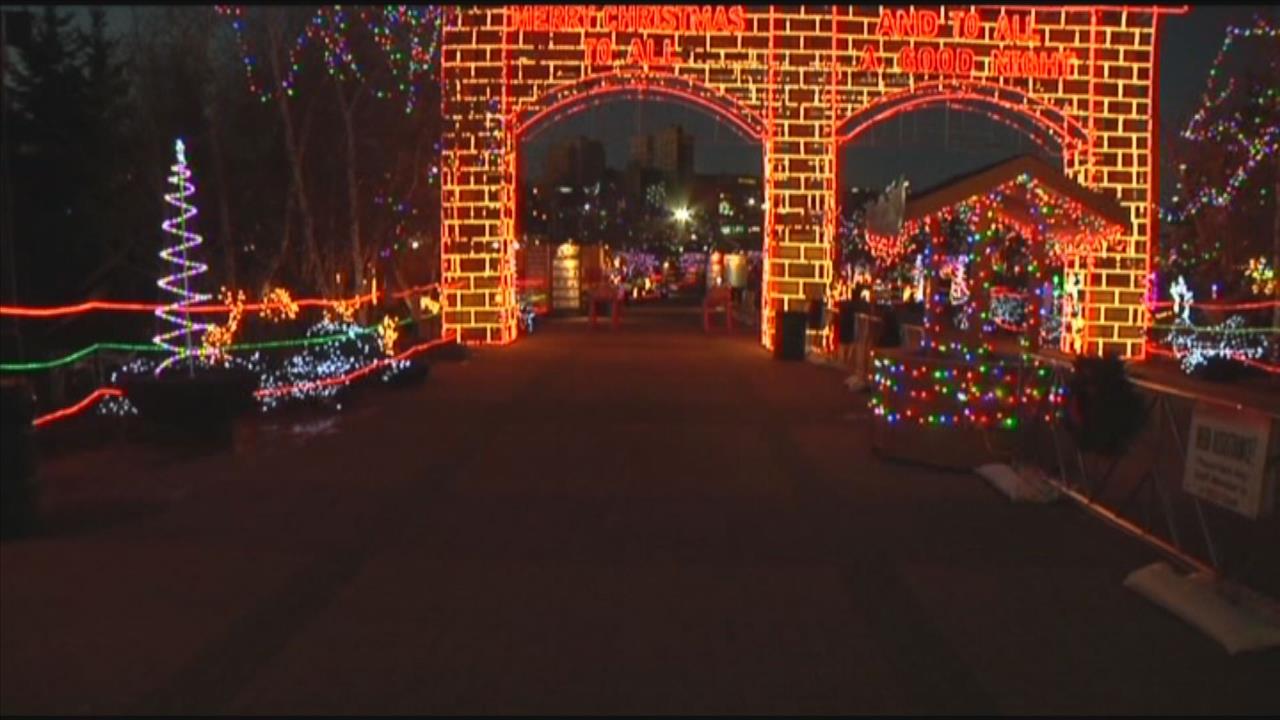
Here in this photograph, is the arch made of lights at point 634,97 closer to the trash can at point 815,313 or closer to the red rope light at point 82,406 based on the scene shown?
the trash can at point 815,313

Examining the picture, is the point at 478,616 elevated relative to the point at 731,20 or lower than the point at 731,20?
lower

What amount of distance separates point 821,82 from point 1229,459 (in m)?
23.1

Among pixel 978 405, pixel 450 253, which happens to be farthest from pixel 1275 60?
pixel 978 405

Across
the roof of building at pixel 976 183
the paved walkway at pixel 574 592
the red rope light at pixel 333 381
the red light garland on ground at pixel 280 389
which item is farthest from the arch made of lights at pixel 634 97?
the paved walkway at pixel 574 592

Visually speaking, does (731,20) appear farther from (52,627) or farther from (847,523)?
(52,627)

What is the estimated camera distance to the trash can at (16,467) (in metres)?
9.54

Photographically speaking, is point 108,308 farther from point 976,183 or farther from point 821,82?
point 821,82

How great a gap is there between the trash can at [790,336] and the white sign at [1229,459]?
63.0 ft

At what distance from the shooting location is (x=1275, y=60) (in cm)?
2886

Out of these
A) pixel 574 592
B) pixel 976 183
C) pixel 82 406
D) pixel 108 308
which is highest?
pixel 976 183

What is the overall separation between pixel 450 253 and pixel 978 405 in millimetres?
18755

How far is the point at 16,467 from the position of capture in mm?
9656

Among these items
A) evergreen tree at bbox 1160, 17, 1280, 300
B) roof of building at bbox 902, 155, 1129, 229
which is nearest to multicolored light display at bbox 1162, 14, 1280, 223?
evergreen tree at bbox 1160, 17, 1280, 300

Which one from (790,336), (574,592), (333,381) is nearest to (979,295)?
(333,381)
